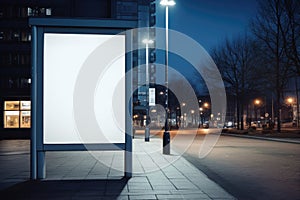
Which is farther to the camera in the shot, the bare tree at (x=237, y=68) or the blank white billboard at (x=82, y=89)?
the bare tree at (x=237, y=68)

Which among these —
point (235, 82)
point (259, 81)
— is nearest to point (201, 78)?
point (235, 82)

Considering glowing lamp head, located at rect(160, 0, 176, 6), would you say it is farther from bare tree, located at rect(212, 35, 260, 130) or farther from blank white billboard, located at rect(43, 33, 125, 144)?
bare tree, located at rect(212, 35, 260, 130)

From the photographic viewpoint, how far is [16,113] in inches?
1366

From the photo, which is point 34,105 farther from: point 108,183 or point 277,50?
point 277,50

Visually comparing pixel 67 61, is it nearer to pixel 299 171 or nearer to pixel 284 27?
pixel 299 171

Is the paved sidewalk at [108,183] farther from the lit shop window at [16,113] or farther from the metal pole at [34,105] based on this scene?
the lit shop window at [16,113]

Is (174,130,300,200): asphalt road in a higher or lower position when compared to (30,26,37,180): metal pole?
lower

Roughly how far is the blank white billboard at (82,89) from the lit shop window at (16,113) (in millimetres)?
25407

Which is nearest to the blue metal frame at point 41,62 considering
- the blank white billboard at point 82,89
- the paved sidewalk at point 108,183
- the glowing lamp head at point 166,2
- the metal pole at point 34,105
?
the metal pole at point 34,105

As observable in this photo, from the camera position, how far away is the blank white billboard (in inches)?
418

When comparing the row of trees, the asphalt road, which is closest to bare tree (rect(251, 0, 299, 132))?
the row of trees

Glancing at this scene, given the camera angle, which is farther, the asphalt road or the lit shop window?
the lit shop window

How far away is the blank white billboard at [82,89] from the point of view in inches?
418

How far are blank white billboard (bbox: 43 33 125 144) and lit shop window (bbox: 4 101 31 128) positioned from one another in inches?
1000
